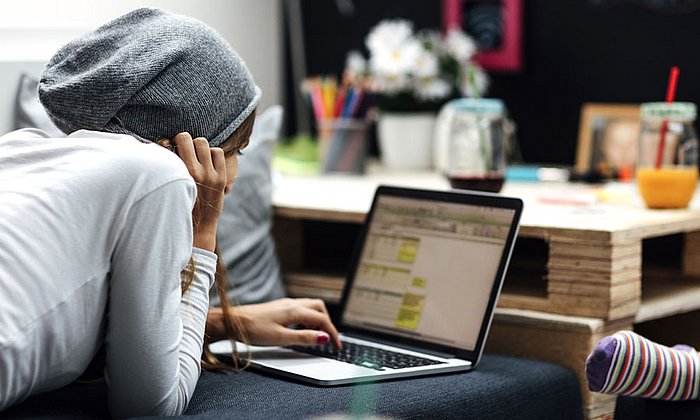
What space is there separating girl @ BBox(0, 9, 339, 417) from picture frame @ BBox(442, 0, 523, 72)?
3.88 ft

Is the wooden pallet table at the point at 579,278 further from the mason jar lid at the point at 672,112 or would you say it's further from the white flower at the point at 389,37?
the white flower at the point at 389,37

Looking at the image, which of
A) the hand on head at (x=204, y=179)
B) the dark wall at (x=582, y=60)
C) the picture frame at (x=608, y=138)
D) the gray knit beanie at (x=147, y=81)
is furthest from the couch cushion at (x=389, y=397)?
the dark wall at (x=582, y=60)

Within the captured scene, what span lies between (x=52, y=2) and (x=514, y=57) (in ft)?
3.46

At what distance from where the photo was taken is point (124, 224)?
3.51 feet

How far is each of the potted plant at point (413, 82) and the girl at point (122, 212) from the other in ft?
3.49

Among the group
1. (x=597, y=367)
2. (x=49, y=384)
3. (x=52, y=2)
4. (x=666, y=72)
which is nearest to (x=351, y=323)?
(x=597, y=367)

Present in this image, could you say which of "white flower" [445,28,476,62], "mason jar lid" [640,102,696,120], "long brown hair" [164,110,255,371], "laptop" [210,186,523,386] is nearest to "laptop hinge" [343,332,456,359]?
"laptop" [210,186,523,386]

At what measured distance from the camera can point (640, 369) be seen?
4.18 feet

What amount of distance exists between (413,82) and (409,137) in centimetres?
12

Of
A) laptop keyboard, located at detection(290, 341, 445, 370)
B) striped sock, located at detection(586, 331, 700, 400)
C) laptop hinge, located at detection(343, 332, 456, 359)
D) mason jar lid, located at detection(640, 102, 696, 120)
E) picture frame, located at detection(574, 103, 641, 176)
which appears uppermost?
mason jar lid, located at detection(640, 102, 696, 120)

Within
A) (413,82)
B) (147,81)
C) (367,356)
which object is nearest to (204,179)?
(147,81)

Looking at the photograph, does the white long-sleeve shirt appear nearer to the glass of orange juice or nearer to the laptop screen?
the laptop screen

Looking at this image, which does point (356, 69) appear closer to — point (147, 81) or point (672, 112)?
point (672, 112)

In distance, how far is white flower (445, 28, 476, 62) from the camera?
7.52 ft
